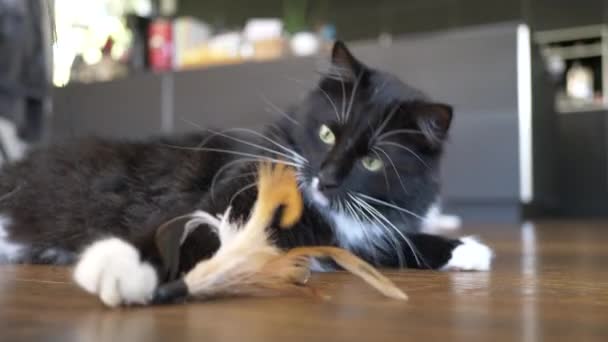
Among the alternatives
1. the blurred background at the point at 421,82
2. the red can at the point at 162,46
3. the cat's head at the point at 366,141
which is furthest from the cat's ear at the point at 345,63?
the red can at the point at 162,46

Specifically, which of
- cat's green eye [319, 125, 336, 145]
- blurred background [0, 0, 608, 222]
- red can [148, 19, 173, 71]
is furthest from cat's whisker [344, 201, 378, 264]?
red can [148, 19, 173, 71]

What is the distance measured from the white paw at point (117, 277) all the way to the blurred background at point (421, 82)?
1.10 metres

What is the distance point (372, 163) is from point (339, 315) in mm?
455

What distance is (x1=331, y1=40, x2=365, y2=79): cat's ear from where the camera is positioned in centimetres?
106

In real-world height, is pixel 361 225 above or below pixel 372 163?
below

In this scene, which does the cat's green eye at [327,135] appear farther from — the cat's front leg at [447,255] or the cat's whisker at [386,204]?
the cat's front leg at [447,255]

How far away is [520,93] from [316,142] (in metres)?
2.18

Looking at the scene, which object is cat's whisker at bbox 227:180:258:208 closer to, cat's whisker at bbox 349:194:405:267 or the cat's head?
the cat's head

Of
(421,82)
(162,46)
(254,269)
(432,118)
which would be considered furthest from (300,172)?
(162,46)

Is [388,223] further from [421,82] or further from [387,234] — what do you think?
[421,82]

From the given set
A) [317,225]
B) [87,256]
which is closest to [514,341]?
[87,256]

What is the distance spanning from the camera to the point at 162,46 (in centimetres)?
381

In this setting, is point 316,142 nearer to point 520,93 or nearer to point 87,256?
point 87,256

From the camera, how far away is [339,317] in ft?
1.85
